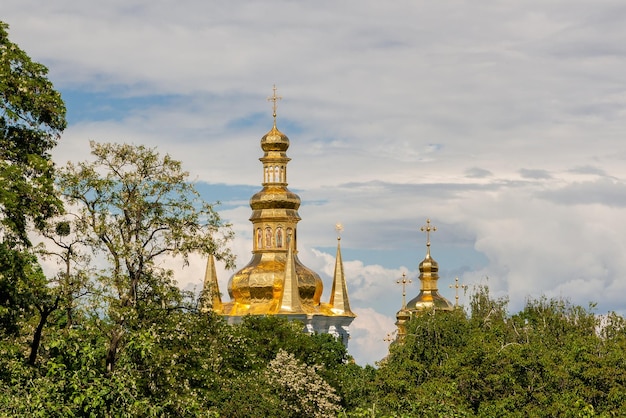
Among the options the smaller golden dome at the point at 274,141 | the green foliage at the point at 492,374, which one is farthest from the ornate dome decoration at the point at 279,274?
the green foliage at the point at 492,374

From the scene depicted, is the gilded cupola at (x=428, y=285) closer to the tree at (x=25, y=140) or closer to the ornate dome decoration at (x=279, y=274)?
the ornate dome decoration at (x=279, y=274)

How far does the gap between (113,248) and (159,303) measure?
6.70 ft

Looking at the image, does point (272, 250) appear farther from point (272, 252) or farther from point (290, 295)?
point (290, 295)

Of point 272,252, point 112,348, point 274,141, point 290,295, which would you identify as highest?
point 274,141

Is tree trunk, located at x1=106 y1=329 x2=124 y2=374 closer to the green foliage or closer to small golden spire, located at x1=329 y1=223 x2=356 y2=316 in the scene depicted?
the green foliage

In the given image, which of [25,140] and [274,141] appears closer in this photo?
[25,140]

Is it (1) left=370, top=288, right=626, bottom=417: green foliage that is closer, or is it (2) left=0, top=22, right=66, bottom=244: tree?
(2) left=0, top=22, right=66, bottom=244: tree

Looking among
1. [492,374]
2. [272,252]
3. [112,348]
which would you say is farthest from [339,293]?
[112,348]

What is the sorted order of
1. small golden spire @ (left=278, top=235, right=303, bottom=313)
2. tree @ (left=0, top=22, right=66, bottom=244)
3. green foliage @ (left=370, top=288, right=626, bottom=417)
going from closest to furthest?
tree @ (left=0, top=22, right=66, bottom=244) < green foliage @ (left=370, top=288, right=626, bottom=417) < small golden spire @ (left=278, top=235, right=303, bottom=313)

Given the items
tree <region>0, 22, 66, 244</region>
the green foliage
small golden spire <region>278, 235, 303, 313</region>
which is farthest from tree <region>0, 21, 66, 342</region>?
small golden spire <region>278, 235, 303, 313</region>

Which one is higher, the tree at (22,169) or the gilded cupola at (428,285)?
the gilded cupola at (428,285)

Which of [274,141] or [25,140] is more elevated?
[274,141]

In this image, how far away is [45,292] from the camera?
4053cm

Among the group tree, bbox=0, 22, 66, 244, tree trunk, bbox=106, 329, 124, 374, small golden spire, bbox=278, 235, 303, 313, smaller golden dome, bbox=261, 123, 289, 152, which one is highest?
smaller golden dome, bbox=261, 123, 289, 152
